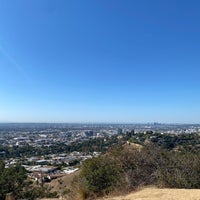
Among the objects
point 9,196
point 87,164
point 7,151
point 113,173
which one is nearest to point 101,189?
point 113,173

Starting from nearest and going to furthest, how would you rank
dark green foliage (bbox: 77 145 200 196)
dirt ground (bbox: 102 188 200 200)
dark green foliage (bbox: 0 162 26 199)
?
dirt ground (bbox: 102 188 200 200) < dark green foliage (bbox: 77 145 200 196) < dark green foliage (bbox: 0 162 26 199)

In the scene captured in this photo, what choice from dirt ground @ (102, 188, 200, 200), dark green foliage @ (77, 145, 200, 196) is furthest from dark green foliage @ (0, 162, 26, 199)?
dirt ground @ (102, 188, 200, 200)

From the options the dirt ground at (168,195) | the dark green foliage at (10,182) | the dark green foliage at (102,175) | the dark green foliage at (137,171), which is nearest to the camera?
the dirt ground at (168,195)

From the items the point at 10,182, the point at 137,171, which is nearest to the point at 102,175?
the point at 137,171

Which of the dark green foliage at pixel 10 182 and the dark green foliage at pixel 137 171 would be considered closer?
the dark green foliage at pixel 137 171

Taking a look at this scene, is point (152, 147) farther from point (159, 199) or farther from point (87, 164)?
point (159, 199)

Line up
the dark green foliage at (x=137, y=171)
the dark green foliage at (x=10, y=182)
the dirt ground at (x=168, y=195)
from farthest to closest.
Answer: the dark green foliage at (x=10, y=182) < the dark green foliage at (x=137, y=171) < the dirt ground at (x=168, y=195)

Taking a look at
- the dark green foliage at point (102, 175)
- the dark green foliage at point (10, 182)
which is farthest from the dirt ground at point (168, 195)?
the dark green foliage at point (10, 182)

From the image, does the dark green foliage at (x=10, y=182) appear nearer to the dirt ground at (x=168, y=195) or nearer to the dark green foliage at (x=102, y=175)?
the dark green foliage at (x=102, y=175)

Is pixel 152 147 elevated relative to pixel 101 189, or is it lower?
elevated

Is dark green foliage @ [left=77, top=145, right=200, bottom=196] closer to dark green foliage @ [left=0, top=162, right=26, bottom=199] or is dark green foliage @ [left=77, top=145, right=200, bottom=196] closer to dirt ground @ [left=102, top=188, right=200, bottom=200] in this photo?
dirt ground @ [left=102, top=188, right=200, bottom=200]

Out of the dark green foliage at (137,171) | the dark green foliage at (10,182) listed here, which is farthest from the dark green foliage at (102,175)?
the dark green foliage at (10,182)
